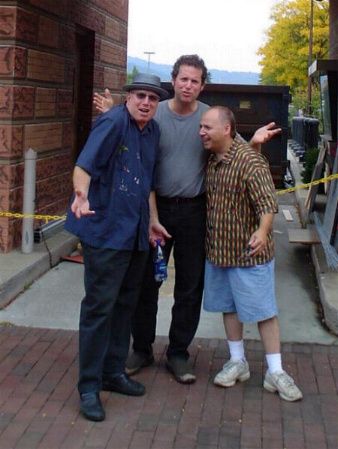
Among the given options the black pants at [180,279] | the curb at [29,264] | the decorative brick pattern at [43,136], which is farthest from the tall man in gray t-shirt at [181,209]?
the decorative brick pattern at [43,136]

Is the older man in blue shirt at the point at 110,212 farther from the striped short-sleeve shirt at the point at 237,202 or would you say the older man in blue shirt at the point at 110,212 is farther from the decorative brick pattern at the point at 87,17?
the decorative brick pattern at the point at 87,17

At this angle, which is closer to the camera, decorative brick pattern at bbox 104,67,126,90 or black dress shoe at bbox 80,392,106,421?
black dress shoe at bbox 80,392,106,421

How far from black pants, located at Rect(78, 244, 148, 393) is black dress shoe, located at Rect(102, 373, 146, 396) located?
8.2 inches

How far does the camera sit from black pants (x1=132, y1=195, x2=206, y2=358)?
4395 millimetres

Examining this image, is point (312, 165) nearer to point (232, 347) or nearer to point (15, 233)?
point (15, 233)

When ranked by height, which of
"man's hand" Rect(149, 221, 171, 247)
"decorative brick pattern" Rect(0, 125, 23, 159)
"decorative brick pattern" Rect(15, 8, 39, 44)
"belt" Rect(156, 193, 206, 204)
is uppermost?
"decorative brick pattern" Rect(15, 8, 39, 44)

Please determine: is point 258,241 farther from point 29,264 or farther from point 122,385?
point 29,264

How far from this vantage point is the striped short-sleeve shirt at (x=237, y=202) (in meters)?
4.13

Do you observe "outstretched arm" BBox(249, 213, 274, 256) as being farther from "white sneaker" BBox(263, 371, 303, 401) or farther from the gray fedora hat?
the gray fedora hat

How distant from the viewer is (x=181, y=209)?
4.38m

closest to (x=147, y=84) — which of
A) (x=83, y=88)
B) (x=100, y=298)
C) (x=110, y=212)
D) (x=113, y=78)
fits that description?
(x=110, y=212)

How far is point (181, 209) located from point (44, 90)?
12.4 feet

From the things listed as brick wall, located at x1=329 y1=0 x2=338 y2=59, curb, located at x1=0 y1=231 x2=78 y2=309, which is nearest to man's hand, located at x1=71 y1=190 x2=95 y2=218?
curb, located at x1=0 y1=231 x2=78 y2=309

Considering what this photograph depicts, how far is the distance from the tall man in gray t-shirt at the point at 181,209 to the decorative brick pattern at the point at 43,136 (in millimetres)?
3102
